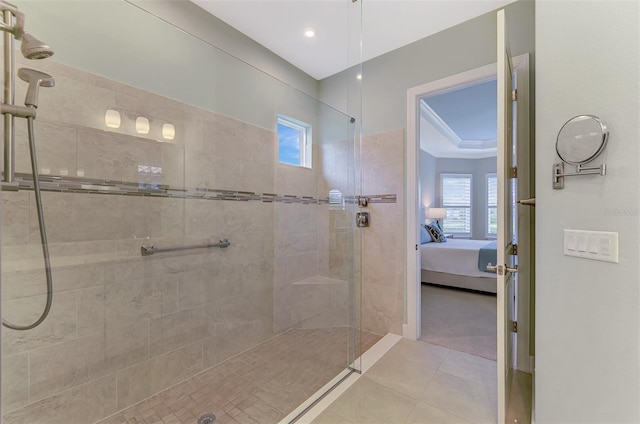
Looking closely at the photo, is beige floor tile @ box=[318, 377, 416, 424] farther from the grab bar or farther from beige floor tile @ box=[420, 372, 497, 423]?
the grab bar

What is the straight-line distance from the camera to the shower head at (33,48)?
4.25ft

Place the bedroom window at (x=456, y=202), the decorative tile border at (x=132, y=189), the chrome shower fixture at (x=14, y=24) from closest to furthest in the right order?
the chrome shower fixture at (x=14, y=24)
the decorative tile border at (x=132, y=189)
the bedroom window at (x=456, y=202)

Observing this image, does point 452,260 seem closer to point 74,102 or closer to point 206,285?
point 206,285

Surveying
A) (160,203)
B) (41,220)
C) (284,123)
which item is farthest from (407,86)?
(41,220)

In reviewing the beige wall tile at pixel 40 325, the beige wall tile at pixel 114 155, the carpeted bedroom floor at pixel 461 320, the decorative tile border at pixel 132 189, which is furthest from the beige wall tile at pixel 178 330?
the carpeted bedroom floor at pixel 461 320

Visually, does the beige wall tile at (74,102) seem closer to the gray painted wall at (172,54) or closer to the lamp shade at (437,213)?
the gray painted wall at (172,54)

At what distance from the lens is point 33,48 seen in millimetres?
1327

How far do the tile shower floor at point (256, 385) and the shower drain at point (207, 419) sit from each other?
0.07 ft

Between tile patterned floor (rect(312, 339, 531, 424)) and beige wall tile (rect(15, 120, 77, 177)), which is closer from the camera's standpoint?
beige wall tile (rect(15, 120, 77, 177))

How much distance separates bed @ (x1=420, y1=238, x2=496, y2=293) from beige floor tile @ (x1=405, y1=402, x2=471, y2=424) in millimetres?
2650

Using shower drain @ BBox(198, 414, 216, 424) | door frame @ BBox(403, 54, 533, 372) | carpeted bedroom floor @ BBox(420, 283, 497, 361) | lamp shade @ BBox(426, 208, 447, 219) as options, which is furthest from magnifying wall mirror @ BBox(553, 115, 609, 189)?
lamp shade @ BBox(426, 208, 447, 219)

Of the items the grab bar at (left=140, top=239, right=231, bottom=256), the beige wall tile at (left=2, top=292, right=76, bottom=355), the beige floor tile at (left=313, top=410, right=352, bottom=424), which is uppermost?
the grab bar at (left=140, top=239, right=231, bottom=256)

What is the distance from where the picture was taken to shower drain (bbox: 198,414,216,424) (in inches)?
62.2

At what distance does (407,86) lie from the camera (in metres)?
2.65
